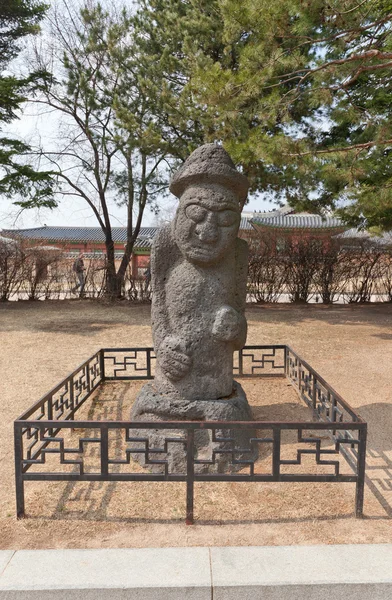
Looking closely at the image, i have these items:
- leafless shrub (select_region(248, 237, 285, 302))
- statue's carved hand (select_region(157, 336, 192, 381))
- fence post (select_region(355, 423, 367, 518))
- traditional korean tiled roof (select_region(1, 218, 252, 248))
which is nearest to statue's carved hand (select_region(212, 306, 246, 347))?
statue's carved hand (select_region(157, 336, 192, 381))

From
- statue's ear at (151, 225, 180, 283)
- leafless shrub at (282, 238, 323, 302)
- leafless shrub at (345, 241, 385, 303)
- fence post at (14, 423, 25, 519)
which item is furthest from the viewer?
leafless shrub at (282, 238, 323, 302)

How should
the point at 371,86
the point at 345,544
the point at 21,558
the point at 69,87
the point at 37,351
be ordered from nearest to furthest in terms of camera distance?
the point at 21,558 → the point at 345,544 → the point at 37,351 → the point at 371,86 → the point at 69,87

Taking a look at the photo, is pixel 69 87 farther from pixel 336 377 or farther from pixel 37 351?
pixel 336 377

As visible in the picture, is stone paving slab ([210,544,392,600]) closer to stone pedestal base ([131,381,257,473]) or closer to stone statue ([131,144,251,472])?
stone pedestal base ([131,381,257,473])

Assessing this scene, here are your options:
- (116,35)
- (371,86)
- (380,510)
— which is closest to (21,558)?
(380,510)

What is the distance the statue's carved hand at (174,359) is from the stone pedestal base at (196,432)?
0.20 m

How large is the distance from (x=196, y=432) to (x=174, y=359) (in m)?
0.54

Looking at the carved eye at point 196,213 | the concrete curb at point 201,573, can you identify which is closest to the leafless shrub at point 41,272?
the carved eye at point 196,213

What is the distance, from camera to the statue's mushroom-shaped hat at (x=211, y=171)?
2.98 meters

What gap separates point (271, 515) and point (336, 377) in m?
3.03

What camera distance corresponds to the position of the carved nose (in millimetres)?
2967

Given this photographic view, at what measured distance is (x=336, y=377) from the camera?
5207mm

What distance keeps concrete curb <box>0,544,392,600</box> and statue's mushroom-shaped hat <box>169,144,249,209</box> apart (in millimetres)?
2238

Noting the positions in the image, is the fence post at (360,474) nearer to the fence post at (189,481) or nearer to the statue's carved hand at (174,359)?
the fence post at (189,481)
